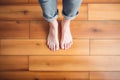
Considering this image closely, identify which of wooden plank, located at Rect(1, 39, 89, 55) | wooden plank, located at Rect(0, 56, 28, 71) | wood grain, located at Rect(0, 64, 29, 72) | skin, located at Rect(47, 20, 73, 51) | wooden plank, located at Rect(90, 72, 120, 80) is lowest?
wooden plank, located at Rect(90, 72, 120, 80)

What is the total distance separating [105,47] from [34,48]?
1.25 feet

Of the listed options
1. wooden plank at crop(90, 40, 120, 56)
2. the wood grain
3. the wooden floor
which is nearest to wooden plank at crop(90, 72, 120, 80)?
the wooden floor

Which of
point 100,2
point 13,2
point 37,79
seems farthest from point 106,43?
point 13,2

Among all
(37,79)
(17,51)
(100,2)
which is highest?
(100,2)

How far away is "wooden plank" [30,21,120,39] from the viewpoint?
3.76 ft

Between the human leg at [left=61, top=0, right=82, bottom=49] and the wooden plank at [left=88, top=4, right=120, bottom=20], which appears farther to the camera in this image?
the wooden plank at [left=88, top=4, right=120, bottom=20]

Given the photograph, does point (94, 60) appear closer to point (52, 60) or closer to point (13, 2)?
point (52, 60)

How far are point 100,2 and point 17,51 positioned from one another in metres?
0.53

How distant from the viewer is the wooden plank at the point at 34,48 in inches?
44.8

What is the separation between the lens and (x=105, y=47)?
1.14 metres

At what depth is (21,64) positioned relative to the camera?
114cm

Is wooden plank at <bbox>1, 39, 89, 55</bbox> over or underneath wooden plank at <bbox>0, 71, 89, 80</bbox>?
over

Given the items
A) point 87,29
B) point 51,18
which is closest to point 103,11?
point 87,29

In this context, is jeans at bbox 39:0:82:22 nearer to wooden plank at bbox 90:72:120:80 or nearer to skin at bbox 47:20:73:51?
skin at bbox 47:20:73:51
